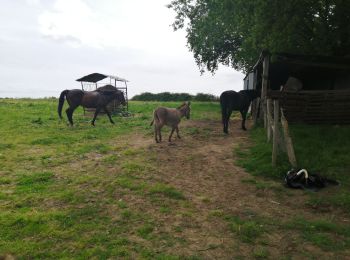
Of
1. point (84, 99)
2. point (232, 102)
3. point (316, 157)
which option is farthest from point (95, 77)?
point (316, 157)

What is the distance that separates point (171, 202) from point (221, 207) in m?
1.09

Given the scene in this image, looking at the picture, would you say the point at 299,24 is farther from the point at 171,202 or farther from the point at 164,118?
the point at 171,202

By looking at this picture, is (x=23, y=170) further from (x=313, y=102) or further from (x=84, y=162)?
(x=313, y=102)

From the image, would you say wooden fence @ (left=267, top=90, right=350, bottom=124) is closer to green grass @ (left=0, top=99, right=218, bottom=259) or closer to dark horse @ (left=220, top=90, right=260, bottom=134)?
dark horse @ (left=220, top=90, right=260, bottom=134)

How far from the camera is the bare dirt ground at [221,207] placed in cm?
521

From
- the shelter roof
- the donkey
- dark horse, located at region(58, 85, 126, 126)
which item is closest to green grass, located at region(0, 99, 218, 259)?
the donkey

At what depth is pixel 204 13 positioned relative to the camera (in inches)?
1037

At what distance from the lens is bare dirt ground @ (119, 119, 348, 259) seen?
→ 521 cm

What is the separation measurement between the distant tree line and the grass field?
34.3 m

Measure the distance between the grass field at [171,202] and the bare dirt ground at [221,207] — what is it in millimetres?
22

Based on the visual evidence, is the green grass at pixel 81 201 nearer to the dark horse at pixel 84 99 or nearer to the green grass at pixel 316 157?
the green grass at pixel 316 157

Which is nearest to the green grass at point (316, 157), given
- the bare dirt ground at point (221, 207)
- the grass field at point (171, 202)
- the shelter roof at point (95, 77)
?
the grass field at point (171, 202)

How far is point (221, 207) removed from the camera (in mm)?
6863

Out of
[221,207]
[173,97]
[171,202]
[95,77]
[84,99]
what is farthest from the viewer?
[173,97]
